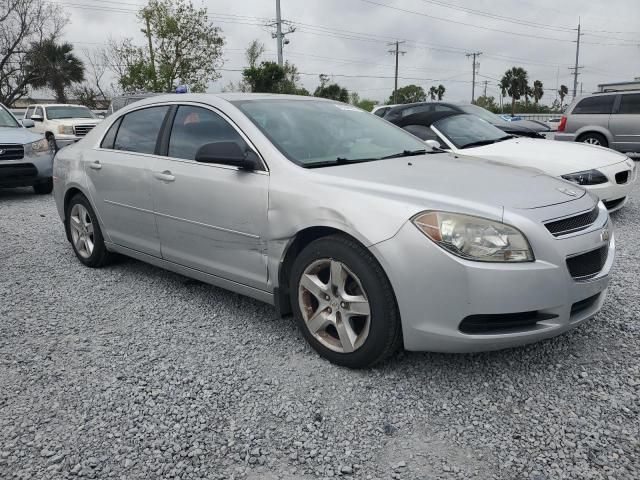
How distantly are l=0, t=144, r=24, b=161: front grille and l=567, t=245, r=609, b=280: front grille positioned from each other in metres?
8.83

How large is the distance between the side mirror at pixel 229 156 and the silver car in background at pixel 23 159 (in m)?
6.96

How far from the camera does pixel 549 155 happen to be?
20.8ft

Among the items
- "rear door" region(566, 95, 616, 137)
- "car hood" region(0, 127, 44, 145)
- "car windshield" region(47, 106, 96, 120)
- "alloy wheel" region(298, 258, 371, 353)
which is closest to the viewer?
"alloy wheel" region(298, 258, 371, 353)

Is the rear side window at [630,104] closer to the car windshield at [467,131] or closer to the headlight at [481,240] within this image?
the car windshield at [467,131]

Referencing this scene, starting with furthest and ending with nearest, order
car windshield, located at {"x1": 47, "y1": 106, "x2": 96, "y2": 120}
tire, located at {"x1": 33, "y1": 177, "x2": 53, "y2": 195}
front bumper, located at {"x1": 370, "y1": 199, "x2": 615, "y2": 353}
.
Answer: car windshield, located at {"x1": 47, "y1": 106, "x2": 96, "y2": 120} → tire, located at {"x1": 33, "y1": 177, "x2": 53, "y2": 195} → front bumper, located at {"x1": 370, "y1": 199, "x2": 615, "y2": 353}

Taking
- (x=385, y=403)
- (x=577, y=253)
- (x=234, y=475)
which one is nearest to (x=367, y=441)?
(x=385, y=403)

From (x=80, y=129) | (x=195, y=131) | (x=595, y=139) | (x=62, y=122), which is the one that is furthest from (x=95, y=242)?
(x=62, y=122)

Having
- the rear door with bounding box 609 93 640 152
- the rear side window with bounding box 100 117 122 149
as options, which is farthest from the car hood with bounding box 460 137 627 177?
the rear door with bounding box 609 93 640 152

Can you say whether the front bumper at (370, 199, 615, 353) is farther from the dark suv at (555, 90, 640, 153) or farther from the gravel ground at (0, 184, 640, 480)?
the dark suv at (555, 90, 640, 153)

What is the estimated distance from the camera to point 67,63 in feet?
117

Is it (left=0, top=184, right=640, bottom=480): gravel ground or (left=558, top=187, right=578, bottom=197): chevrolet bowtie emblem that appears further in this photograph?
(left=558, top=187, right=578, bottom=197): chevrolet bowtie emblem

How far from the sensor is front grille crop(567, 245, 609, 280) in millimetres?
2629

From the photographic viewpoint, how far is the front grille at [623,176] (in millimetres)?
6257

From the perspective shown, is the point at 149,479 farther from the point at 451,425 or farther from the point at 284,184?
the point at 284,184
